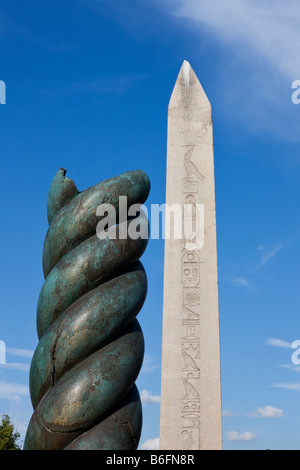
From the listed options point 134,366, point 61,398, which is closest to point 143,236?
point 134,366

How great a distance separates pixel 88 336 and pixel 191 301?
7777mm

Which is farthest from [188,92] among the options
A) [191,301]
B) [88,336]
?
[88,336]

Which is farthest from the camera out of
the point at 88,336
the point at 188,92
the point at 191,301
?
the point at 188,92

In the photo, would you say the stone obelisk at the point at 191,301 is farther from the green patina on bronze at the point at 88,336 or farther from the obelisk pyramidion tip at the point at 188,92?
the green patina on bronze at the point at 88,336

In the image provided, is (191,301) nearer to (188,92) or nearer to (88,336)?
(188,92)

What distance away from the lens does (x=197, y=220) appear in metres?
10.1

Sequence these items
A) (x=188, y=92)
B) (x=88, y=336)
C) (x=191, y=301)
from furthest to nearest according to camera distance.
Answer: (x=188, y=92)
(x=191, y=301)
(x=88, y=336)

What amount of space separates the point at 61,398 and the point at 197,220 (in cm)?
826

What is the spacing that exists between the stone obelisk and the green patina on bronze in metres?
7.48

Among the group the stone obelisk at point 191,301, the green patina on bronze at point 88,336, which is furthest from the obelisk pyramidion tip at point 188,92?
the green patina on bronze at point 88,336

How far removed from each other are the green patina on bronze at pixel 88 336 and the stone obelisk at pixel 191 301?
7.48 m

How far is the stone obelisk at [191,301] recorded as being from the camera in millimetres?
9234

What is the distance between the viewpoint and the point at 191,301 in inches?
380

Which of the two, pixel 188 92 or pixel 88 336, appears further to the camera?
pixel 188 92
